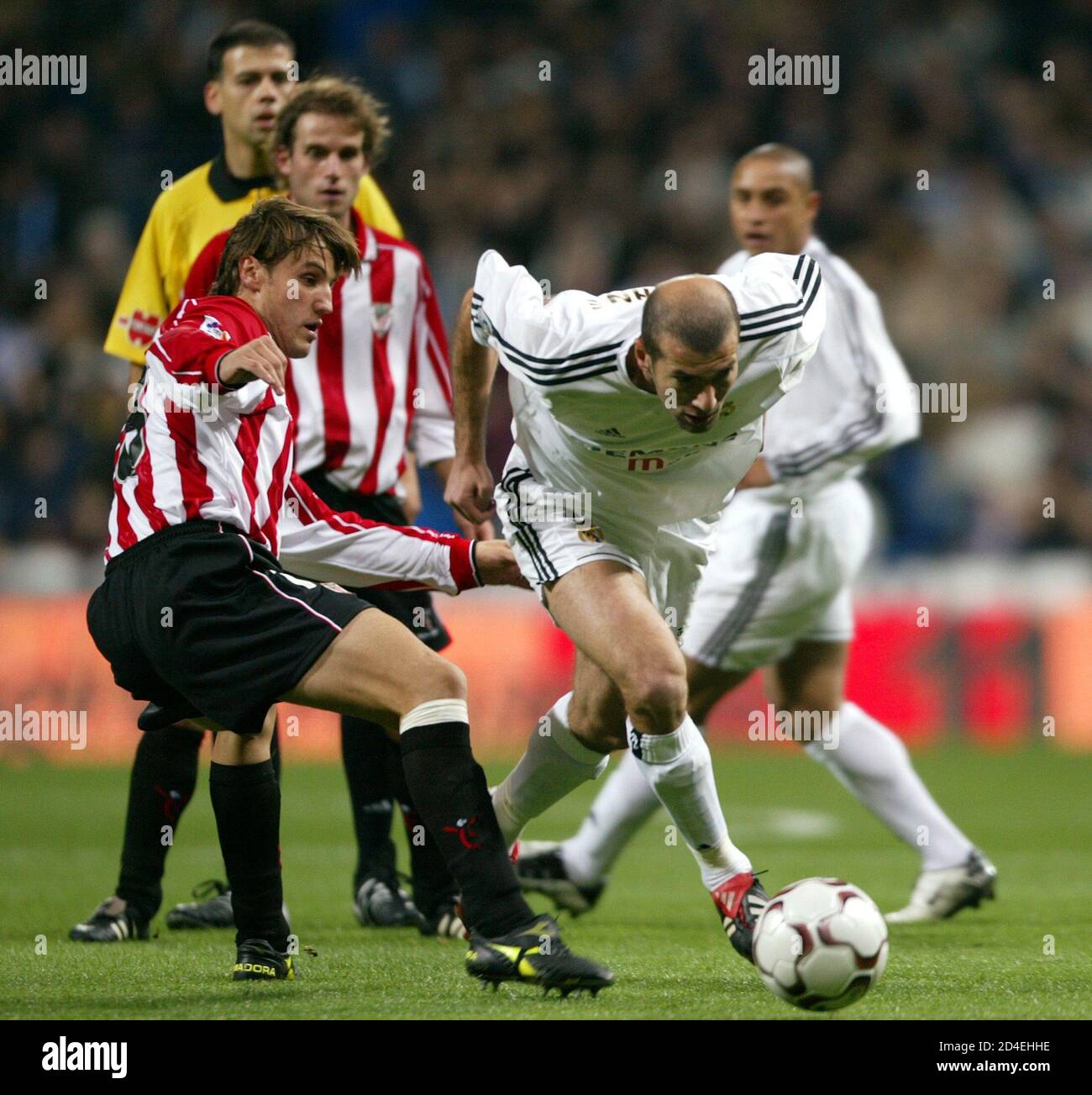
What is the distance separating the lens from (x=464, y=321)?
4.71 metres

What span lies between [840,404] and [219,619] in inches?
104

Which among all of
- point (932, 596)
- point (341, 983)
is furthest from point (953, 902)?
point (932, 596)

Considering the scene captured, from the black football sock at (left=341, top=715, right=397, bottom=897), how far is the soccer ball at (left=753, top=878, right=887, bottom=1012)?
1863 mm

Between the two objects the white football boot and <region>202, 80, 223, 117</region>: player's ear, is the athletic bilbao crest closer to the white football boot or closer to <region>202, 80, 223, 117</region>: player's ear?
<region>202, 80, 223, 117</region>: player's ear

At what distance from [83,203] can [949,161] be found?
6.59 meters

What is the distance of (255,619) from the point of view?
389 cm

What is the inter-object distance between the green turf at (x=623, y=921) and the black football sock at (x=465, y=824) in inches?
7.5

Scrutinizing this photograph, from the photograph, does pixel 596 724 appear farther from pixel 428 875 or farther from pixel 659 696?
pixel 428 875

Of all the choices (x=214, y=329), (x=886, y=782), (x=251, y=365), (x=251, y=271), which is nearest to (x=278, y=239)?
(x=251, y=271)

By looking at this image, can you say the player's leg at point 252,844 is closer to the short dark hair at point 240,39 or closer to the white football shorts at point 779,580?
the white football shorts at point 779,580

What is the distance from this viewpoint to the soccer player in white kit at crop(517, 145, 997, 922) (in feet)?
18.6

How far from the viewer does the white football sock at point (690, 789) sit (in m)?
4.21

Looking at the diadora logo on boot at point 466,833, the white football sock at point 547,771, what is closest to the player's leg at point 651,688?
the white football sock at point 547,771

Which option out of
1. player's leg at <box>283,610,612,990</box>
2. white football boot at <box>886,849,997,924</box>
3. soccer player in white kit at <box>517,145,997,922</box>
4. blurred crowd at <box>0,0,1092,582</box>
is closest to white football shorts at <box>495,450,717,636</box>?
player's leg at <box>283,610,612,990</box>
